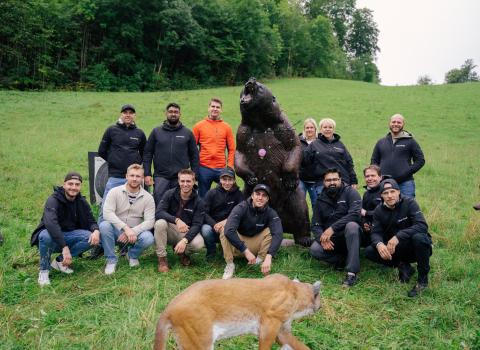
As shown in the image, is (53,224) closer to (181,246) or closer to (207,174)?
(181,246)

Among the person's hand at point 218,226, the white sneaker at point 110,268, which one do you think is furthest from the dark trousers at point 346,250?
the white sneaker at point 110,268

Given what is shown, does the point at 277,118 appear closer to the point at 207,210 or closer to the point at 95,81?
the point at 207,210

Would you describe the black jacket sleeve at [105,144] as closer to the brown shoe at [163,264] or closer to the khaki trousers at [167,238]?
the khaki trousers at [167,238]

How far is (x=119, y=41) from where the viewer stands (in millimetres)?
38906

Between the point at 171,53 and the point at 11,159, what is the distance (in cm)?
3121

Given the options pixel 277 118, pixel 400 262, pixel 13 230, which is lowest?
pixel 13 230

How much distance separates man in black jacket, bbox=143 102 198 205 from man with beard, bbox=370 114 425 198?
3.10 metres

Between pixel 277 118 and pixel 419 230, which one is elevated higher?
pixel 277 118

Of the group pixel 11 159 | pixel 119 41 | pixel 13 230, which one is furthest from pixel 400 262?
pixel 119 41

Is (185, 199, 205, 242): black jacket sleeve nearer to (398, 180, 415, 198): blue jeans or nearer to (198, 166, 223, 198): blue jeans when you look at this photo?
(198, 166, 223, 198): blue jeans

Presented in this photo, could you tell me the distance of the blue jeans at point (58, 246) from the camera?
17.6ft

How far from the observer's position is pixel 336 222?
571cm

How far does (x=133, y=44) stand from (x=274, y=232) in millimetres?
37528

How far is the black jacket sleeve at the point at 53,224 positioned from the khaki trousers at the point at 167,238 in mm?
1172
